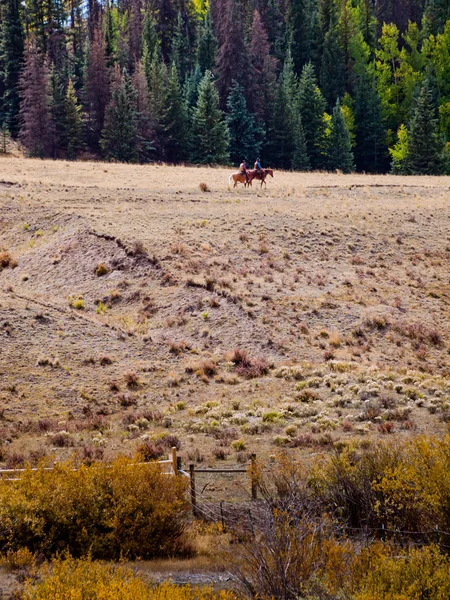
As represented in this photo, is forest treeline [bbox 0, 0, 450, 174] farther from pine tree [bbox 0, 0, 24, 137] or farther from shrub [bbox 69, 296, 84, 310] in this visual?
shrub [bbox 69, 296, 84, 310]

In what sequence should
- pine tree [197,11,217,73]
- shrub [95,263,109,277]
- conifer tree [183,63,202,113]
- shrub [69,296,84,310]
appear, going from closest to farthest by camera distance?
shrub [69,296,84,310], shrub [95,263,109,277], conifer tree [183,63,202,113], pine tree [197,11,217,73]

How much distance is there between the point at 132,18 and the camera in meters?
96.9

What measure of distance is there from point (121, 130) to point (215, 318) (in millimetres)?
45079

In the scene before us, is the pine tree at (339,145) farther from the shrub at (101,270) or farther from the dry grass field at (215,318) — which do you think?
the shrub at (101,270)

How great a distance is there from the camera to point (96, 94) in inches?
3066

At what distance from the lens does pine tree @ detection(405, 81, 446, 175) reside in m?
74.6

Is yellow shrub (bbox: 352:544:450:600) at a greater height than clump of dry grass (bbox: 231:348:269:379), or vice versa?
yellow shrub (bbox: 352:544:450:600)

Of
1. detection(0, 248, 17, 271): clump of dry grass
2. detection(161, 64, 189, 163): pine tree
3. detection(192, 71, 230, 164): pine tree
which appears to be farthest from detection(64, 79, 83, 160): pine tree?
detection(0, 248, 17, 271): clump of dry grass

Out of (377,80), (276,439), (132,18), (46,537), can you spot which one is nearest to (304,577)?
(46,537)

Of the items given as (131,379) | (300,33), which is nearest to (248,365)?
(131,379)

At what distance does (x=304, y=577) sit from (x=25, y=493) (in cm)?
572

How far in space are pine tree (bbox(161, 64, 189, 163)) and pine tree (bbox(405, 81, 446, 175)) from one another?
22852 millimetres

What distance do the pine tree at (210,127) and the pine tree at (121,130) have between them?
20.8ft

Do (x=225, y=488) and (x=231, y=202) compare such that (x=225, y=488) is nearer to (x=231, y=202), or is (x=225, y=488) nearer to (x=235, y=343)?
(x=235, y=343)
